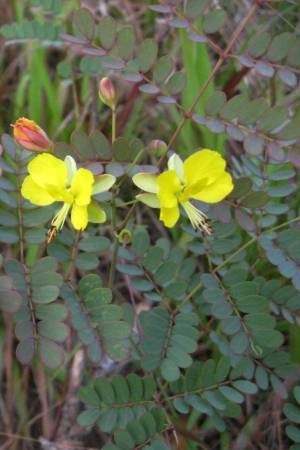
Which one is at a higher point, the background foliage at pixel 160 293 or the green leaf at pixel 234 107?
the green leaf at pixel 234 107

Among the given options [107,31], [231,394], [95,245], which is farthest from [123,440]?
[107,31]

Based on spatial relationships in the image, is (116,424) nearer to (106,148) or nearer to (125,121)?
(106,148)

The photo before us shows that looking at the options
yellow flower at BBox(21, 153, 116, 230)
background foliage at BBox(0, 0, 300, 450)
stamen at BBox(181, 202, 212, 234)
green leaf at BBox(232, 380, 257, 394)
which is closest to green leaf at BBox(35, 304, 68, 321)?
background foliage at BBox(0, 0, 300, 450)

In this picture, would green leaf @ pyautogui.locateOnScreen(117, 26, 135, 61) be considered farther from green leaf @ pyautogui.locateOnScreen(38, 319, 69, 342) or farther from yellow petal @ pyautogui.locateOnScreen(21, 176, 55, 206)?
green leaf @ pyautogui.locateOnScreen(38, 319, 69, 342)

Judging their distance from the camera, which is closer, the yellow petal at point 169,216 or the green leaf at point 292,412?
the yellow petal at point 169,216

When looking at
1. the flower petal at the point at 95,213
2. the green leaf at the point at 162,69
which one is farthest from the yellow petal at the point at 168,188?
the green leaf at the point at 162,69

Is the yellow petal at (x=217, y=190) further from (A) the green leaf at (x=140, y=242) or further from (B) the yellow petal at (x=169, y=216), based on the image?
(A) the green leaf at (x=140, y=242)

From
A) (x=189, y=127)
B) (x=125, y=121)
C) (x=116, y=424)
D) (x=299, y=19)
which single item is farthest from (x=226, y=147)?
(x=116, y=424)
